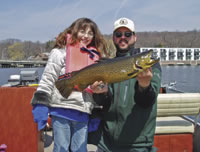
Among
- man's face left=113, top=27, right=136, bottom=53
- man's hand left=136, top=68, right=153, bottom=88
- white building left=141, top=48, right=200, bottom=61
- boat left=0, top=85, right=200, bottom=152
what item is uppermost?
white building left=141, top=48, right=200, bottom=61

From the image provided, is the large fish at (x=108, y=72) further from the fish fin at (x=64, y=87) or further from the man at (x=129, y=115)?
the man at (x=129, y=115)

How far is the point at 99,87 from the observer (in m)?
2.24

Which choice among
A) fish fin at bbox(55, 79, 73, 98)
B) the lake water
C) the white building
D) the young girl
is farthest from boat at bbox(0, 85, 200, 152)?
the white building

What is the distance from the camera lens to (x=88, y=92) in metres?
2.47

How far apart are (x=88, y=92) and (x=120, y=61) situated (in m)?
0.61

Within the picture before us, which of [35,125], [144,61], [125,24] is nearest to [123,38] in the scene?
[125,24]

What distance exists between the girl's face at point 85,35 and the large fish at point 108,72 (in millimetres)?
501

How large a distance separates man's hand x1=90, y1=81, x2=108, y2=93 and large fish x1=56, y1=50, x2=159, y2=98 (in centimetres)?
3

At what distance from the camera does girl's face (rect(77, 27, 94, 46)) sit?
258 cm

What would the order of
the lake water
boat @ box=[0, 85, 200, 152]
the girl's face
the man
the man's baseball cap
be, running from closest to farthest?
the man, the man's baseball cap, the girl's face, boat @ box=[0, 85, 200, 152], the lake water

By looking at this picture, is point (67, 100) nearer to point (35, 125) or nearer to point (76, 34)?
point (76, 34)

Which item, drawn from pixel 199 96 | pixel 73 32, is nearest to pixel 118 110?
pixel 73 32

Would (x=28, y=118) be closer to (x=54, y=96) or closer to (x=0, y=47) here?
(x=54, y=96)

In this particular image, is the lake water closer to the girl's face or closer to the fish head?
the girl's face
